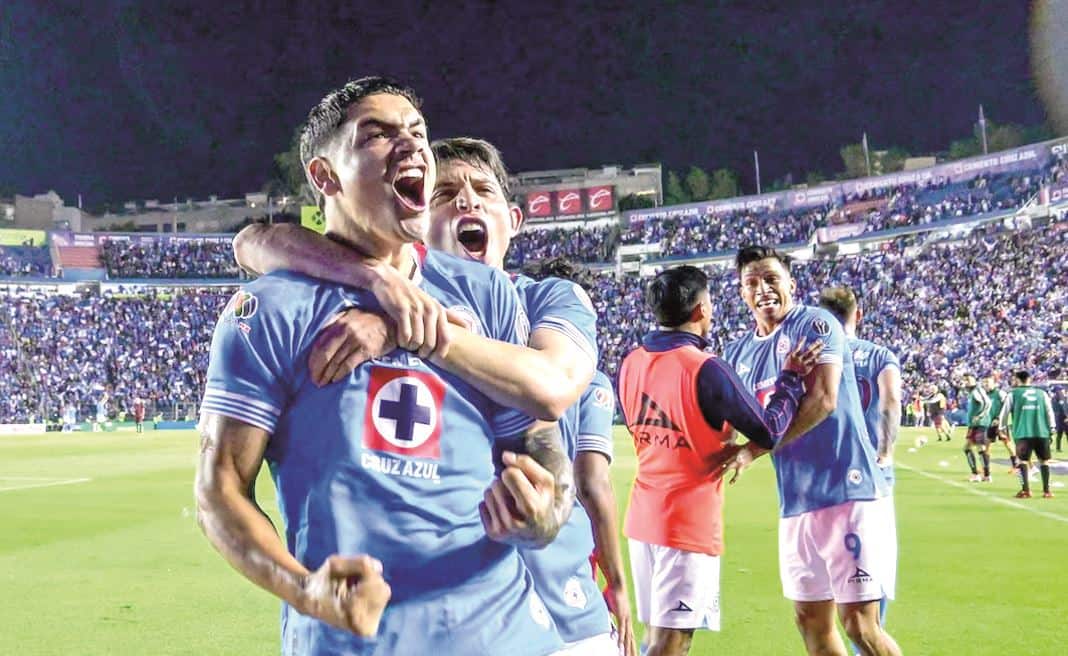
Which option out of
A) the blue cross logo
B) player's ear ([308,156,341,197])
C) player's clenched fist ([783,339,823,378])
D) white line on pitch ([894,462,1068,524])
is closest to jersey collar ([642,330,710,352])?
player's clenched fist ([783,339,823,378])

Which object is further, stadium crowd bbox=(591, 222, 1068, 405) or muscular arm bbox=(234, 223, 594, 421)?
stadium crowd bbox=(591, 222, 1068, 405)

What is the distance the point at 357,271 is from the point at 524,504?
64 cm

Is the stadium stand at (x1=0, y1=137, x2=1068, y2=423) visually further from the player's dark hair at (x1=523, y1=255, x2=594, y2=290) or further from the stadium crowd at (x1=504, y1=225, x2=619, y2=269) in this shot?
the player's dark hair at (x1=523, y1=255, x2=594, y2=290)

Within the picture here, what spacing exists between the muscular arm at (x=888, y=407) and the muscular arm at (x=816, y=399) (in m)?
2.48

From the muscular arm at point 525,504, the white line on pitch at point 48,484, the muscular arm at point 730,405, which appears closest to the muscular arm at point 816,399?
the muscular arm at point 730,405

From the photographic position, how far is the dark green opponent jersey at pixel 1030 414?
15656mm

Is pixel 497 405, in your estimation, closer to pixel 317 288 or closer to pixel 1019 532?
pixel 317 288

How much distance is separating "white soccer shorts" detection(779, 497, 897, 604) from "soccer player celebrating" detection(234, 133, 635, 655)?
5.85 ft

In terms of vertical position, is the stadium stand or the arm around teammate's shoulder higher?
the stadium stand

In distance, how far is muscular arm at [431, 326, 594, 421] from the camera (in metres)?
2.18

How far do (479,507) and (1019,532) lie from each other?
11737mm

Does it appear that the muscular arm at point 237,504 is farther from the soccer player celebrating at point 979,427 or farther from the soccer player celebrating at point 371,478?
the soccer player celebrating at point 979,427

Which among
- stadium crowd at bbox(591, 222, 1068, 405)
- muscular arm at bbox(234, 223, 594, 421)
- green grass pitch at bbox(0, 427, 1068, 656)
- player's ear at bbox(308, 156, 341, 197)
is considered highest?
stadium crowd at bbox(591, 222, 1068, 405)

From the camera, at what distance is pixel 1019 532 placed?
12.1 meters
